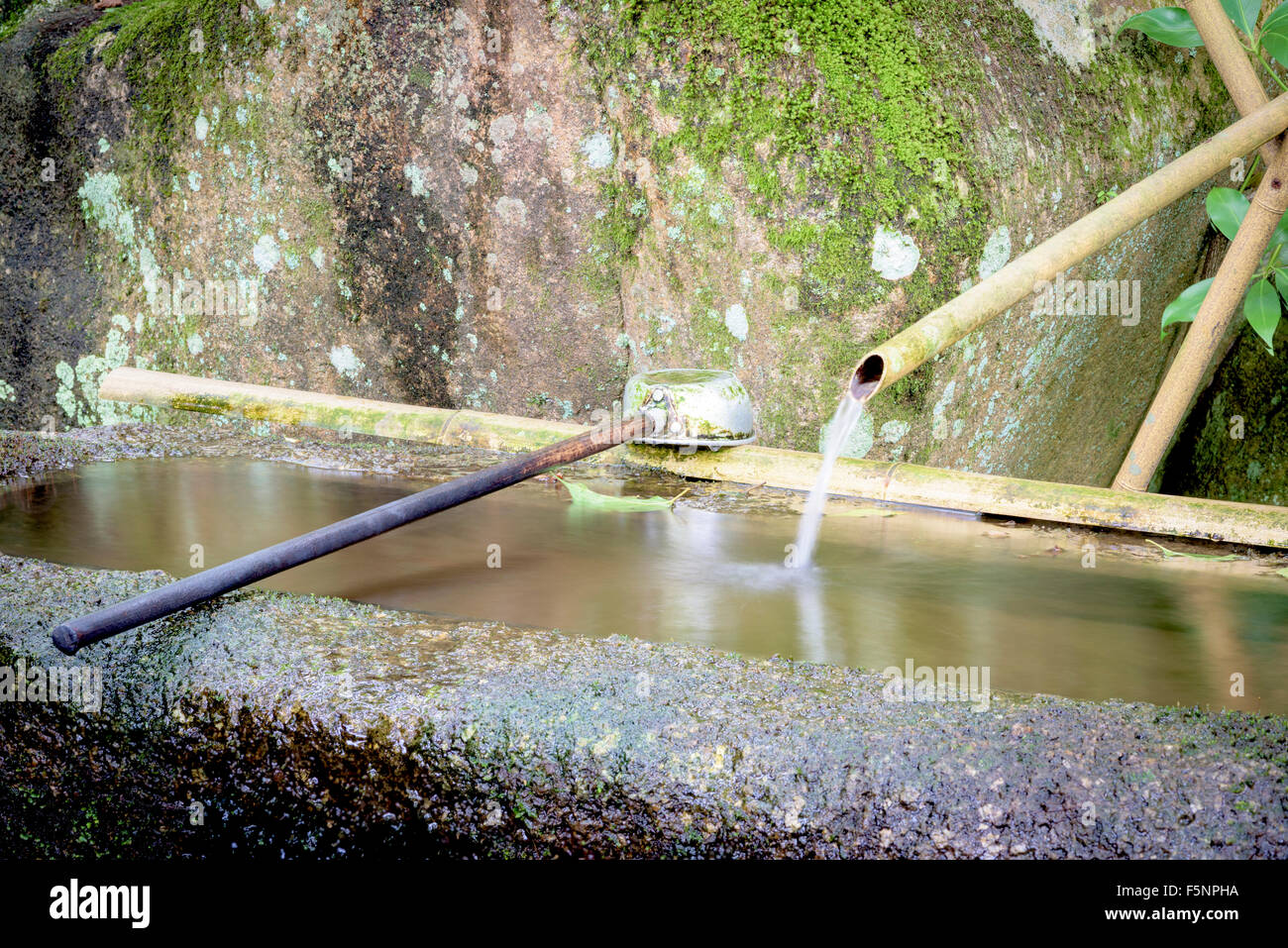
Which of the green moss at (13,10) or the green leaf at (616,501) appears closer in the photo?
the green leaf at (616,501)

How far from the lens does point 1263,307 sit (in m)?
2.85

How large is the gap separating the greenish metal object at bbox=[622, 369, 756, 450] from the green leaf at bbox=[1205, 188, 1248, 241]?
5.33 feet

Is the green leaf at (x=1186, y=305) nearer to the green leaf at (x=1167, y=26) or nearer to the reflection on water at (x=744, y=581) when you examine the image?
the green leaf at (x=1167, y=26)

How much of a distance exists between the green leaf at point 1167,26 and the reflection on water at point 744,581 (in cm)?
165

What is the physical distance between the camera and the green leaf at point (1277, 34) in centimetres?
271

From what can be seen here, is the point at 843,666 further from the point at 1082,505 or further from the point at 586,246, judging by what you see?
the point at 586,246

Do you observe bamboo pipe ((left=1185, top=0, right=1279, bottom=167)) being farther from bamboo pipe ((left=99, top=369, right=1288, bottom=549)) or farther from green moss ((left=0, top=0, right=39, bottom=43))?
green moss ((left=0, top=0, right=39, bottom=43))

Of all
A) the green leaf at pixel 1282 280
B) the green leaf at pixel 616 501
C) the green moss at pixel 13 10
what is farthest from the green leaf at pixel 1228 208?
the green moss at pixel 13 10

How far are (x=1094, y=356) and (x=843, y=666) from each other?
108 inches

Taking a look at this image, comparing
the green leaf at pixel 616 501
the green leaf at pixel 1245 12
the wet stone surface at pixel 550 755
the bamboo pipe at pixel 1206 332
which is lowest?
the wet stone surface at pixel 550 755

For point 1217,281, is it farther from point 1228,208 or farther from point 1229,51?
point 1229,51

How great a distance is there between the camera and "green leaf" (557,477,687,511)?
2070 millimetres

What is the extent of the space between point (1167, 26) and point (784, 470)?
1673 mm

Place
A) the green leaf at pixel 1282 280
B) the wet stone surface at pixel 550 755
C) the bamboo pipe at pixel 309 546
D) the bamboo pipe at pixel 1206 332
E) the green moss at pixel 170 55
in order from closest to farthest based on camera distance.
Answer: the wet stone surface at pixel 550 755 → the bamboo pipe at pixel 309 546 → the bamboo pipe at pixel 1206 332 → the green leaf at pixel 1282 280 → the green moss at pixel 170 55
